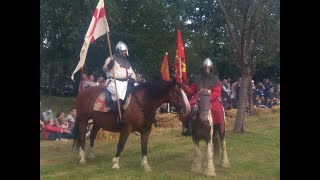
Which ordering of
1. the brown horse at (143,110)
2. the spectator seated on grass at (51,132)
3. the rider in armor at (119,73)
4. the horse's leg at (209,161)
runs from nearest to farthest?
1. the horse's leg at (209,161)
2. the brown horse at (143,110)
3. the rider in armor at (119,73)
4. the spectator seated on grass at (51,132)

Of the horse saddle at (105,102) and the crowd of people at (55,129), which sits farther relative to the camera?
the crowd of people at (55,129)

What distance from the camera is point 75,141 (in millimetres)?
10484

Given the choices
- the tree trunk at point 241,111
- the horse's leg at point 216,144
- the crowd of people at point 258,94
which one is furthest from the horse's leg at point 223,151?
the crowd of people at point 258,94

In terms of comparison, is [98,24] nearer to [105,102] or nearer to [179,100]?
[105,102]

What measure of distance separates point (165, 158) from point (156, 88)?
1868mm

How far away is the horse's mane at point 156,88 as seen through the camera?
29.8 ft

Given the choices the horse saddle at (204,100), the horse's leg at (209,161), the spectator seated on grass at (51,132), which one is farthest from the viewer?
the spectator seated on grass at (51,132)

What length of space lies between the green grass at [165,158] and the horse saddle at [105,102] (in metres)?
1.10

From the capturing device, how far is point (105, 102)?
31.4ft

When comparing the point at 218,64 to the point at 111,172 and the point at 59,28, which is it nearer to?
the point at 59,28

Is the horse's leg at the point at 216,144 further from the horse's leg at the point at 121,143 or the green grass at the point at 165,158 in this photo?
the horse's leg at the point at 121,143

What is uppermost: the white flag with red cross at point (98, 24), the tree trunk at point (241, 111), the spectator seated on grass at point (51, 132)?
the white flag with red cross at point (98, 24)
